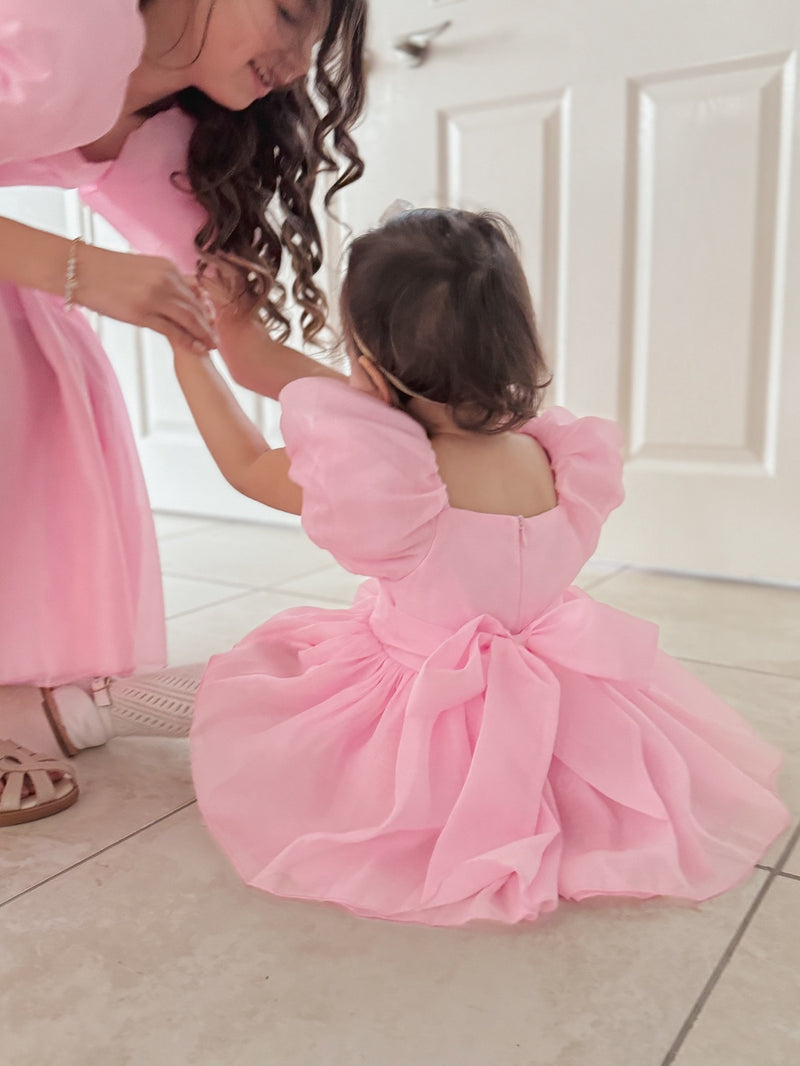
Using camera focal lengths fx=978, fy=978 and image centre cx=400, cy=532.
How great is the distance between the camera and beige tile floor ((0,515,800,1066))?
1.64 feet

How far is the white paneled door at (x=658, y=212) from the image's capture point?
4.55ft

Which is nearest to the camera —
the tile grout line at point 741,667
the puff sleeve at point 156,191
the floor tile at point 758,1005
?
the floor tile at point 758,1005

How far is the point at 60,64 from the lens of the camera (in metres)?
0.69

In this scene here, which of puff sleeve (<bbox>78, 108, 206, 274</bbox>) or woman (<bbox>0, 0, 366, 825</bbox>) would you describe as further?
puff sleeve (<bbox>78, 108, 206, 274</bbox>)

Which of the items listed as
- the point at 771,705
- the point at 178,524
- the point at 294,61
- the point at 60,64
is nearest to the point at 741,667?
the point at 771,705

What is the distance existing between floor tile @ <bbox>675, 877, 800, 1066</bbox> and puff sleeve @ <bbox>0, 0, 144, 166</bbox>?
28.6 inches

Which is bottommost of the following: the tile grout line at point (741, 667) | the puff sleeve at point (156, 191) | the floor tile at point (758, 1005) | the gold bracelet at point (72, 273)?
the floor tile at point (758, 1005)

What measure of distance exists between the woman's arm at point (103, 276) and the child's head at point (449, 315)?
0.46ft

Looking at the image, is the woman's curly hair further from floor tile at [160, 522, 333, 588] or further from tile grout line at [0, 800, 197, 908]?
floor tile at [160, 522, 333, 588]

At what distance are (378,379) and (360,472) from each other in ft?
0.32

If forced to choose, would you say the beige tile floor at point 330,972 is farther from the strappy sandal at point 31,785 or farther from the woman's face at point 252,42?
the woman's face at point 252,42

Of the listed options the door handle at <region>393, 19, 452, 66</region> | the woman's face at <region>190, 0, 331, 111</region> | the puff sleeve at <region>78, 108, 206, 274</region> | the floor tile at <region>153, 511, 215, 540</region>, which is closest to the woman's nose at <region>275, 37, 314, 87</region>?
the woman's face at <region>190, 0, 331, 111</region>

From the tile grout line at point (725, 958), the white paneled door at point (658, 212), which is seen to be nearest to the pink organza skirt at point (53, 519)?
the tile grout line at point (725, 958)

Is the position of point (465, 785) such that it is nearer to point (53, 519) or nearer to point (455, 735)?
point (455, 735)
